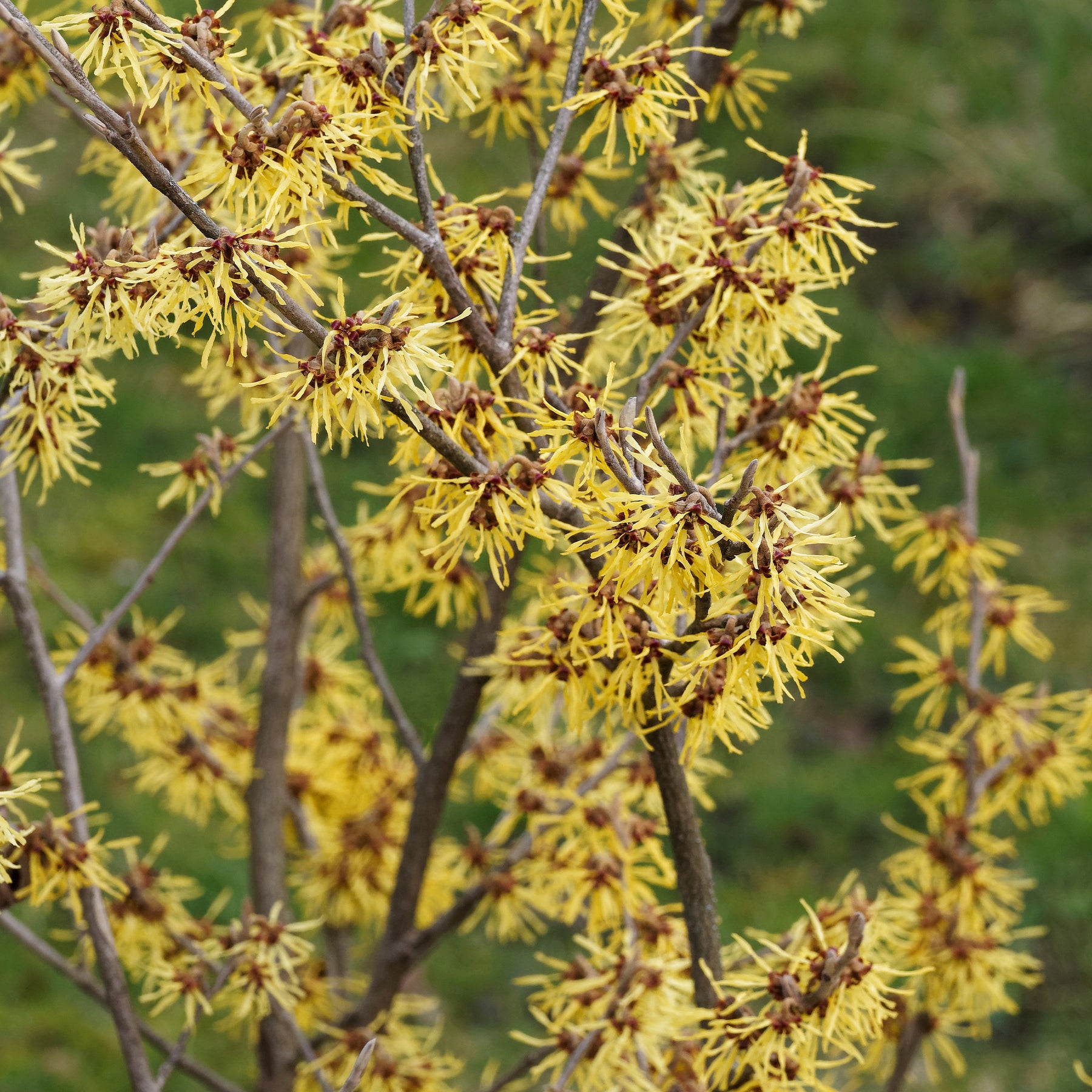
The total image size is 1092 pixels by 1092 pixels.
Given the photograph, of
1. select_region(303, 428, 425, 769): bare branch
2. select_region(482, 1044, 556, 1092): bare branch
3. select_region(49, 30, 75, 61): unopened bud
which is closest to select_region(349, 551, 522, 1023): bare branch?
select_region(303, 428, 425, 769): bare branch

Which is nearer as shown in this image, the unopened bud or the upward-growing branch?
the unopened bud

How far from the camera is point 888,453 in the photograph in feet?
12.8

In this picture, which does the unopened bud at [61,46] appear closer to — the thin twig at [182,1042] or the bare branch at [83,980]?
the bare branch at [83,980]

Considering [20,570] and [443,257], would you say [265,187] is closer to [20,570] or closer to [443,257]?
[443,257]

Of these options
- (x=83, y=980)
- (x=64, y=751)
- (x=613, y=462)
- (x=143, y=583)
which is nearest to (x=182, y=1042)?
(x=83, y=980)

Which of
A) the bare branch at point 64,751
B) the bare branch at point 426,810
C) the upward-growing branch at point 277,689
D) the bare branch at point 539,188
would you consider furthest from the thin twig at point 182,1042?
the bare branch at point 539,188

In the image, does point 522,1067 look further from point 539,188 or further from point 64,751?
point 539,188

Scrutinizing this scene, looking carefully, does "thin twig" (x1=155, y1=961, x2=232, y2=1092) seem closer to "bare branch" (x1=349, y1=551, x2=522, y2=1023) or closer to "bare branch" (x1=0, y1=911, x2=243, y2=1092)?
"bare branch" (x1=0, y1=911, x2=243, y2=1092)

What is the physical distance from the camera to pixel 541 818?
1.54 meters

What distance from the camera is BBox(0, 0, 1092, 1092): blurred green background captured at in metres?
2.86

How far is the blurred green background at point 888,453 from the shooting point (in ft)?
9.38

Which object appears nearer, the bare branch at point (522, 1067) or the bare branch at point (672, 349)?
the bare branch at point (672, 349)

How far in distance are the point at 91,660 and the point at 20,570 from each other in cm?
30

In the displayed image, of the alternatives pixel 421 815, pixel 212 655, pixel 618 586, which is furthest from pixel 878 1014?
pixel 212 655
